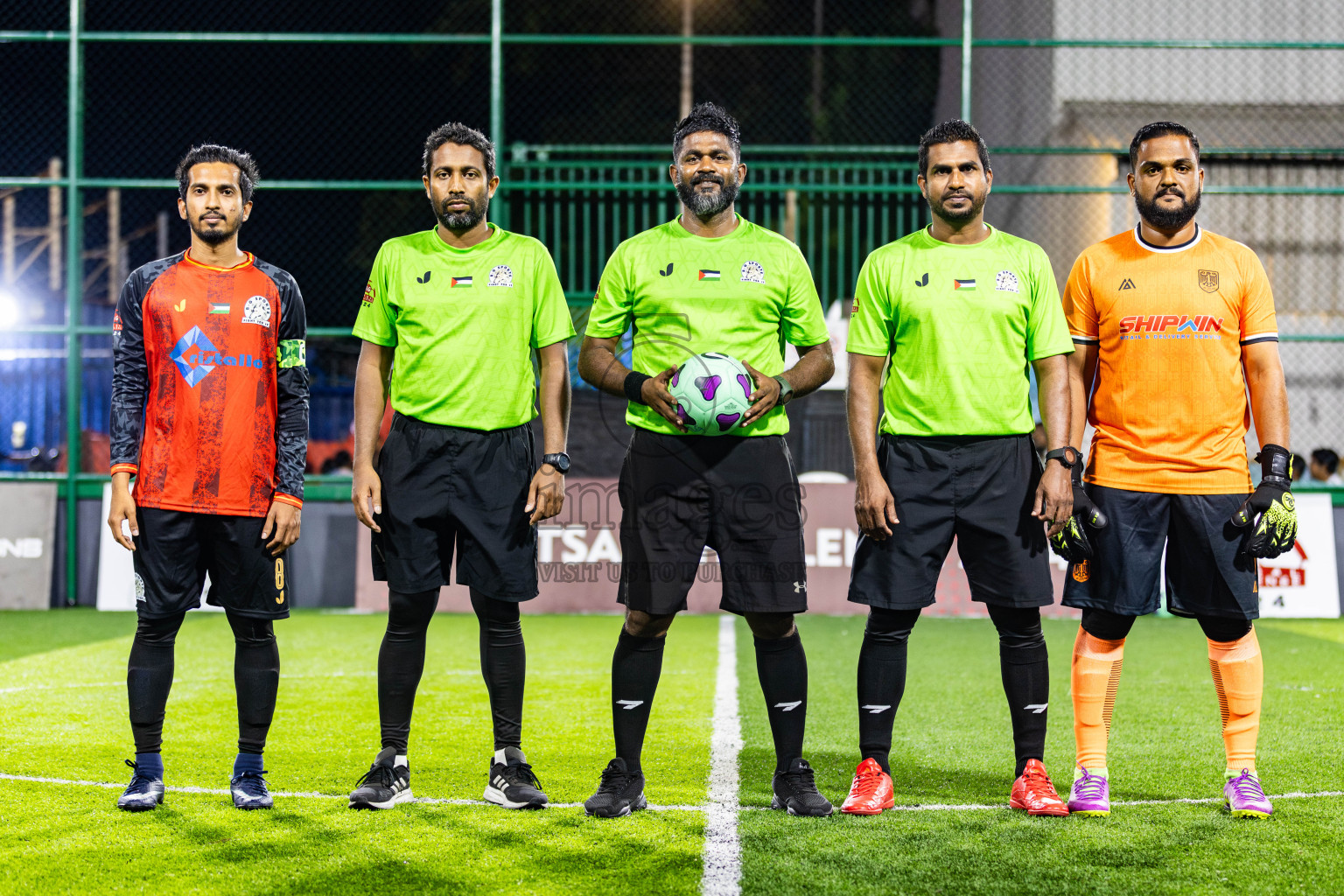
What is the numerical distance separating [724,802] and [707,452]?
1.22m

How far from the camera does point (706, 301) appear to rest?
409 centimetres

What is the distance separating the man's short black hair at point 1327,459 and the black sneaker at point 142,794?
452 inches

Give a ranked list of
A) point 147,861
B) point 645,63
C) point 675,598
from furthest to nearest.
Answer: point 645,63 → point 675,598 → point 147,861

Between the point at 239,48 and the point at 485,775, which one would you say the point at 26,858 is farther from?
the point at 239,48

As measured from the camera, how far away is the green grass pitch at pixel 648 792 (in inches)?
135

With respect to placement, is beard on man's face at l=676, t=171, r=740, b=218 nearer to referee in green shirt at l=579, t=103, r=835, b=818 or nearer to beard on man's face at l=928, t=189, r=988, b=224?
referee in green shirt at l=579, t=103, r=835, b=818

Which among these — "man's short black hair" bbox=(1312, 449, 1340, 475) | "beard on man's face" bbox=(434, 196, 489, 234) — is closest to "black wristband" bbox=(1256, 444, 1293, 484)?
"beard on man's face" bbox=(434, 196, 489, 234)

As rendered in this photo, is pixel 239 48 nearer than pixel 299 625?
No

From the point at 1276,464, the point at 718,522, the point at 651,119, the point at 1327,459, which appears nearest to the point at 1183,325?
the point at 1276,464

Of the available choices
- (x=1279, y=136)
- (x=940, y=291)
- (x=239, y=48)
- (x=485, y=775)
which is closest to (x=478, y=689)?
(x=485, y=775)

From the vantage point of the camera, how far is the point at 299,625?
32.4ft

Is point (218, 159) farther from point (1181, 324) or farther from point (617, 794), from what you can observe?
point (1181, 324)

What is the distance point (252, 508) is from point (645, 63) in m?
20.8

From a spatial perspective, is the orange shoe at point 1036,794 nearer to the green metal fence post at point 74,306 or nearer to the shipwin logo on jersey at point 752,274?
the shipwin logo on jersey at point 752,274
